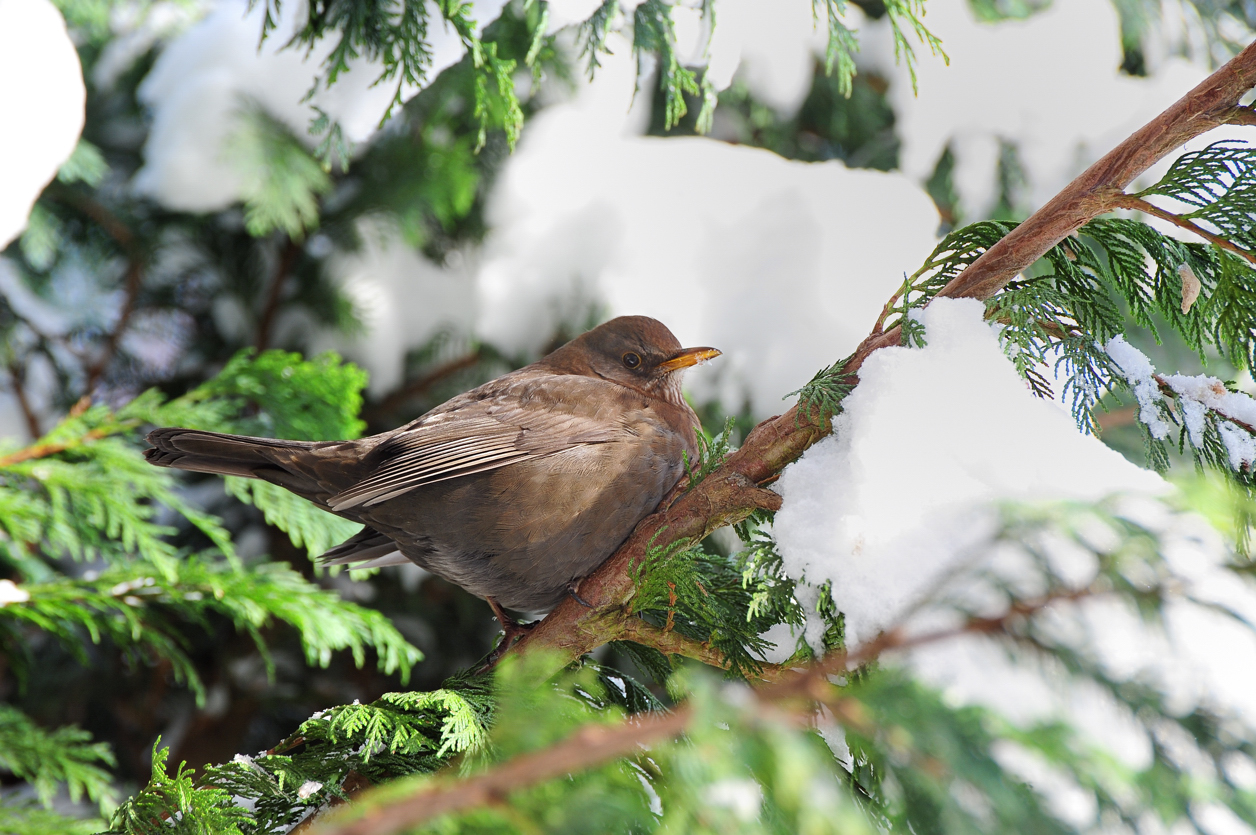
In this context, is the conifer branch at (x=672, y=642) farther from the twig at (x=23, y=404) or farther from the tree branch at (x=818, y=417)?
the twig at (x=23, y=404)

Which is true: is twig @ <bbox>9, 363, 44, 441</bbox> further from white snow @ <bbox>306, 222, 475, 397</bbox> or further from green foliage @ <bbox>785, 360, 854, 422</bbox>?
green foliage @ <bbox>785, 360, 854, 422</bbox>

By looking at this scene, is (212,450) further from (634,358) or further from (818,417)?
(818,417)

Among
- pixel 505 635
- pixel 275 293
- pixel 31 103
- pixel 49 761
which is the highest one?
pixel 31 103

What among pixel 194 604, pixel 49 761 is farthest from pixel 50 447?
pixel 49 761

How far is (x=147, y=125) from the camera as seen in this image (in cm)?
319

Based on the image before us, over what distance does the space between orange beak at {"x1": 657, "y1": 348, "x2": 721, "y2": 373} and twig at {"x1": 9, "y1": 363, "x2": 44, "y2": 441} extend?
2290mm

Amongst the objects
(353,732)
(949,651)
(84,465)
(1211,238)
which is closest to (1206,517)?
(949,651)

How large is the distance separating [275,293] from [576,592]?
206cm

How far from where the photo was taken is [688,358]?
2.16m

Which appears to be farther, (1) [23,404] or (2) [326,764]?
(1) [23,404]

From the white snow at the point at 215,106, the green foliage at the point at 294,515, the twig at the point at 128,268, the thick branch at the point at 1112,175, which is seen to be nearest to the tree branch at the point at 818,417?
the thick branch at the point at 1112,175

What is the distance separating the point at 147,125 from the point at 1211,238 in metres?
3.42

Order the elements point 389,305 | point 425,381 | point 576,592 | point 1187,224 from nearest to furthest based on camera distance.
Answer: point 1187,224 < point 576,592 < point 425,381 < point 389,305

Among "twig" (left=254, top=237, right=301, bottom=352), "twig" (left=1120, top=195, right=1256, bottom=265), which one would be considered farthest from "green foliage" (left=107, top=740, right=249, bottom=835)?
"twig" (left=254, top=237, right=301, bottom=352)
